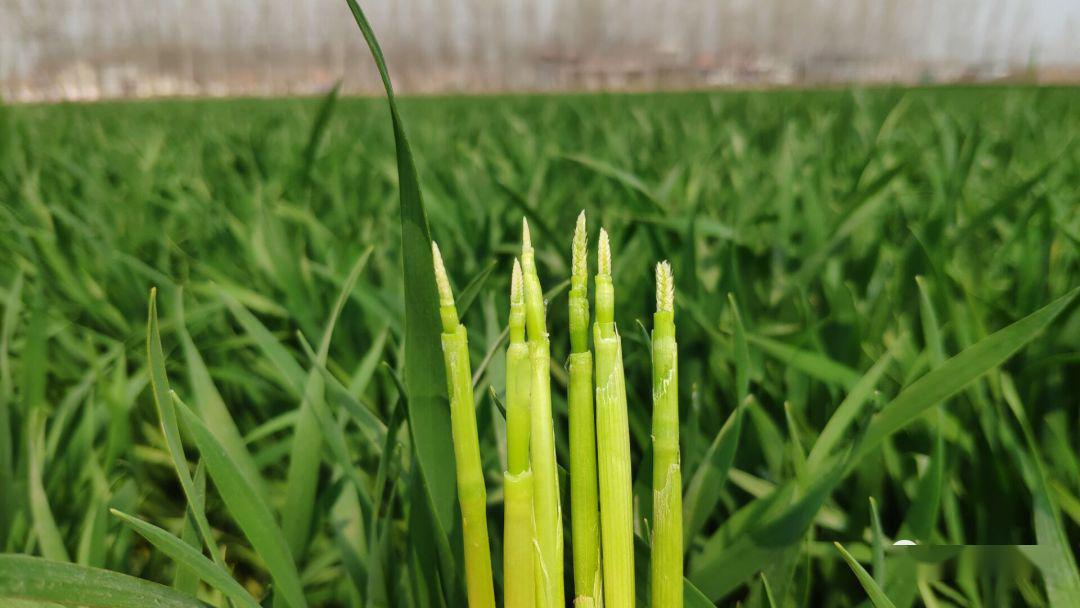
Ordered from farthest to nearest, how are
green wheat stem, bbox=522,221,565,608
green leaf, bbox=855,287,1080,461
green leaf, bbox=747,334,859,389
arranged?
1. green leaf, bbox=747,334,859,389
2. green leaf, bbox=855,287,1080,461
3. green wheat stem, bbox=522,221,565,608

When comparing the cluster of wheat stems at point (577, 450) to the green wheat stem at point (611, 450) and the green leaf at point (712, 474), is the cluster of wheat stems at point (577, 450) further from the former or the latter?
the green leaf at point (712, 474)

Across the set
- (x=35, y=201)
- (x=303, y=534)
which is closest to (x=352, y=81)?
(x=35, y=201)

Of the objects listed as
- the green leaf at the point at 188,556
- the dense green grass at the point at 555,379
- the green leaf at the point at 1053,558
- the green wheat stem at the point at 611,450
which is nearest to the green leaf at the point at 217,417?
the dense green grass at the point at 555,379

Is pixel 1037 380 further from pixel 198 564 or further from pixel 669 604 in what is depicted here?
pixel 198 564

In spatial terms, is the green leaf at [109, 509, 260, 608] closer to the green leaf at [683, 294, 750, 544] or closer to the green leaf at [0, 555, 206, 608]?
the green leaf at [0, 555, 206, 608]

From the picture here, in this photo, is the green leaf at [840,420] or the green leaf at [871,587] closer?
the green leaf at [871,587]

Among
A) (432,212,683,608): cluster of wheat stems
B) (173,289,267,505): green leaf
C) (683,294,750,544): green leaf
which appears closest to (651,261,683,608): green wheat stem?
(432,212,683,608): cluster of wheat stems

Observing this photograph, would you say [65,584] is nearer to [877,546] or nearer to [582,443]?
[582,443]
